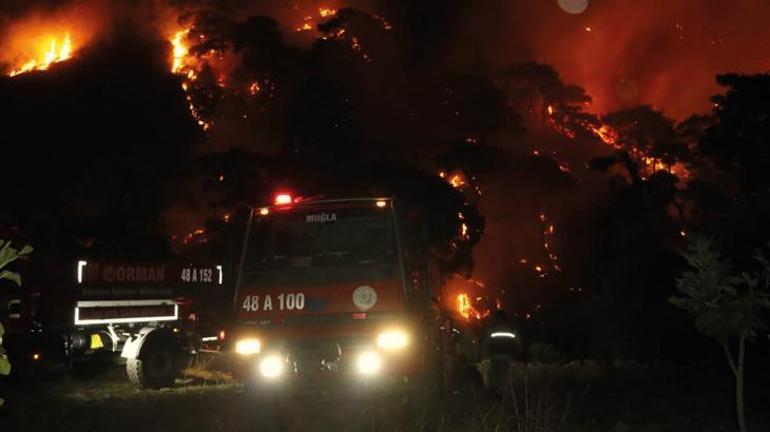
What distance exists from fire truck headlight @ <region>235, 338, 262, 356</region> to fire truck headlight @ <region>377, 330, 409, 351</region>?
1.45 m

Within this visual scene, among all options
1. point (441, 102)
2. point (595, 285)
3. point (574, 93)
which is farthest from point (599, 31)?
point (595, 285)

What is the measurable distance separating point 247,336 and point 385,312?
168 centimetres

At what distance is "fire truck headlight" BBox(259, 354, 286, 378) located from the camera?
8.70m

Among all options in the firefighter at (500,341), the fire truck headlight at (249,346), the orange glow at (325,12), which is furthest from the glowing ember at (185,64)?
the fire truck headlight at (249,346)

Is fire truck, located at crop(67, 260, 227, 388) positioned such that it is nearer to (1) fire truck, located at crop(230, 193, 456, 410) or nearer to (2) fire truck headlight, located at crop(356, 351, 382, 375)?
(1) fire truck, located at crop(230, 193, 456, 410)

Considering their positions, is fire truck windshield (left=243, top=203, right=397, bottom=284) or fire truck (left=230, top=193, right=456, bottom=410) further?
fire truck windshield (left=243, top=203, right=397, bottom=284)

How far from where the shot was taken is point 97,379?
1405 centimetres

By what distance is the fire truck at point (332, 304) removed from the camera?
852 centimetres

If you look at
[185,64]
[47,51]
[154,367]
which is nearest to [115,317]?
[154,367]

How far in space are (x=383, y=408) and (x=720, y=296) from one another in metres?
4.06

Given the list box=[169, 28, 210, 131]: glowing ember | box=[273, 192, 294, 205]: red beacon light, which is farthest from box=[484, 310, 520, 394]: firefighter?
box=[169, 28, 210, 131]: glowing ember

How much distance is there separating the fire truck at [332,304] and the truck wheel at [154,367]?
4.03 m

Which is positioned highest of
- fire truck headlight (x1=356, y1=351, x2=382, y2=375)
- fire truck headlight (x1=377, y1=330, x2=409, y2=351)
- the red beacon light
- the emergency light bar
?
the red beacon light

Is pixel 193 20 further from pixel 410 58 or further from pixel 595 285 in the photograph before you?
pixel 595 285
